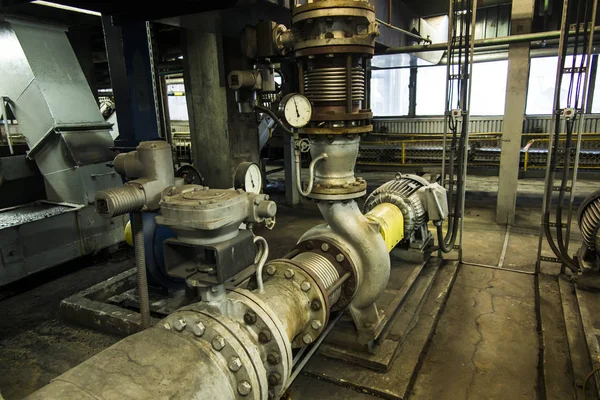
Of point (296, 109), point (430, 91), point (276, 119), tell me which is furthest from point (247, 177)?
point (430, 91)

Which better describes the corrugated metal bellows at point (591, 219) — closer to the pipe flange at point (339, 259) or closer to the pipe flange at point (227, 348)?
the pipe flange at point (339, 259)

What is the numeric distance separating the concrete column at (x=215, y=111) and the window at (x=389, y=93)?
7242mm

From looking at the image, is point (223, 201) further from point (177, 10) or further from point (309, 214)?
point (309, 214)

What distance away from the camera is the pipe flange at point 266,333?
1338 mm

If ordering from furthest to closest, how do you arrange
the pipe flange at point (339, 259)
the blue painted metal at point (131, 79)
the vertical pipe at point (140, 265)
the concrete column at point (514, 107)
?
the concrete column at point (514, 107)
the blue painted metal at point (131, 79)
the pipe flange at point (339, 259)
the vertical pipe at point (140, 265)

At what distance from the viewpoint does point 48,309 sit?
317 centimetres

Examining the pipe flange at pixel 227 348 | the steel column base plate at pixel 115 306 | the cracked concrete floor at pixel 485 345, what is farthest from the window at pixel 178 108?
the pipe flange at pixel 227 348

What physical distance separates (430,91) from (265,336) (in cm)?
1012

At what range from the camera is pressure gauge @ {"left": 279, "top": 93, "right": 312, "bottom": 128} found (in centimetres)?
189

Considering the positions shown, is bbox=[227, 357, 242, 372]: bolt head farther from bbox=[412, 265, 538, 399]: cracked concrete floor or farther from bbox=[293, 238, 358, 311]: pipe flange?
bbox=[412, 265, 538, 399]: cracked concrete floor

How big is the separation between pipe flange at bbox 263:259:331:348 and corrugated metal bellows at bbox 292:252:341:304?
0.06 meters

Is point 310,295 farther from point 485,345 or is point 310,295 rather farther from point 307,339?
point 485,345

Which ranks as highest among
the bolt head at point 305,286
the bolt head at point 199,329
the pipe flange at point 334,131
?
the pipe flange at point 334,131

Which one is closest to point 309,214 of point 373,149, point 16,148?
point 16,148
